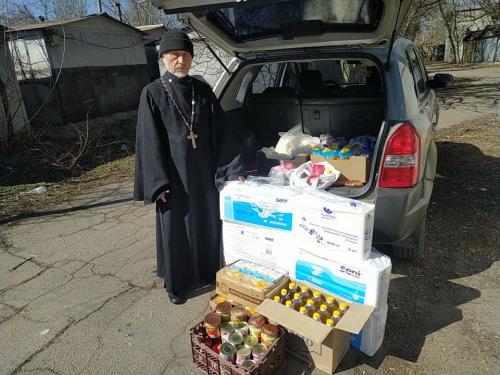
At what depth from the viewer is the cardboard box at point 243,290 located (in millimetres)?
2189

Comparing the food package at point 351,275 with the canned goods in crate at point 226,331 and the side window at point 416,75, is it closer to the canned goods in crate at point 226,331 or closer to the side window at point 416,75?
the canned goods in crate at point 226,331

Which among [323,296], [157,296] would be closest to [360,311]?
[323,296]

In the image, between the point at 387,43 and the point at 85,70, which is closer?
the point at 387,43

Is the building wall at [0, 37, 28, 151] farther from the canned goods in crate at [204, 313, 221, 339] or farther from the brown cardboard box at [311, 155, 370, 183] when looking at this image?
the brown cardboard box at [311, 155, 370, 183]

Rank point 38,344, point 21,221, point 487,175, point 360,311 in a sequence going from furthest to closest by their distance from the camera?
point 487,175 < point 21,221 < point 38,344 < point 360,311

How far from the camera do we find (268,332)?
1979 mm

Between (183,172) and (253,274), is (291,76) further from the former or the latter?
(253,274)

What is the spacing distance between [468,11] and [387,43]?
32445 millimetres

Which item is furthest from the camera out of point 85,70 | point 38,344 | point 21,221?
point 85,70

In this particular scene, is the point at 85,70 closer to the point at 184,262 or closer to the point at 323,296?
the point at 184,262

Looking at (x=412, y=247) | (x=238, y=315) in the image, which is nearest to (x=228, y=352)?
(x=238, y=315)

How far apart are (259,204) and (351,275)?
2.28 feet

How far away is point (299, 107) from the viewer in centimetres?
342

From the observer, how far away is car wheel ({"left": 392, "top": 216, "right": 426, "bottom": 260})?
272cm
